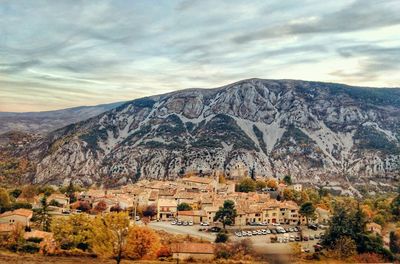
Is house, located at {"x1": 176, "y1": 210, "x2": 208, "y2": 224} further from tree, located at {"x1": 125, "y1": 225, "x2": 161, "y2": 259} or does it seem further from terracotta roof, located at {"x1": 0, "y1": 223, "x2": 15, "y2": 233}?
terracotta roof, located at {"x1": 0, "y1": 223, "x2": 15, "y2": 233}

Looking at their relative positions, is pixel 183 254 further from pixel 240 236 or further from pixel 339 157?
pixel 339 157

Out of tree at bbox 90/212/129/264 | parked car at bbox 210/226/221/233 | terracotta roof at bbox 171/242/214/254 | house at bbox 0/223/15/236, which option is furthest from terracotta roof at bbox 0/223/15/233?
parked car at bbox 210/226/221/233

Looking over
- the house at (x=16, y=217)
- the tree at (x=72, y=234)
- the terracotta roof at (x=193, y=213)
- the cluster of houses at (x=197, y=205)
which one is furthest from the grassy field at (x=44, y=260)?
the terracotta roof at (x=193, y=213)

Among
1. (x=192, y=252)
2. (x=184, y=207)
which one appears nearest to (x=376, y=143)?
(x=184, y=207)

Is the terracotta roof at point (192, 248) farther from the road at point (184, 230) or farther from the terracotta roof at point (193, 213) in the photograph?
the terracotta roof at point (193, 213)

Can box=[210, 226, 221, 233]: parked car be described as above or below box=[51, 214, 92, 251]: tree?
below
